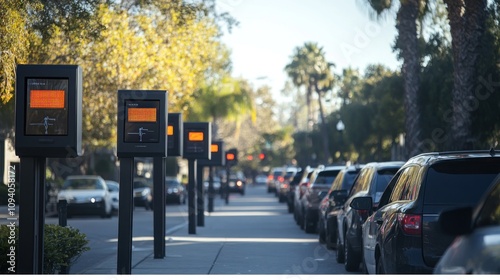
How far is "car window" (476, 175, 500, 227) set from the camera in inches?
298

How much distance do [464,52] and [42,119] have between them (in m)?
15.5

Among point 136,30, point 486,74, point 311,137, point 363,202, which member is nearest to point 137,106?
point 363,202

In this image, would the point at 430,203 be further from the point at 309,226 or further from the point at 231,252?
the point at 309,226

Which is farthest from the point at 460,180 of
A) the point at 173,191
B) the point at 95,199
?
the point at 173,191

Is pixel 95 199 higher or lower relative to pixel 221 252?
higher

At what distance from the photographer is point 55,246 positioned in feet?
47.0

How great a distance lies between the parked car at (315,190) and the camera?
2686 cm

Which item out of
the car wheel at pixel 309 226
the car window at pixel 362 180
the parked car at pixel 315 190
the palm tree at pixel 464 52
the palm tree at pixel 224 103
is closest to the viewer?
the car window at pixel 362 180

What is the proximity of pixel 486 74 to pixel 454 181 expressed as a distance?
16.4 metres

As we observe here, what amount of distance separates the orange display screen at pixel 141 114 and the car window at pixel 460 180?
500 centimetres

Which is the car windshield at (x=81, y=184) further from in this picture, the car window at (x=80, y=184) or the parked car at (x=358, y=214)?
the parked car at (x=358, y=214)

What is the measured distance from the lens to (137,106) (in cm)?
1477

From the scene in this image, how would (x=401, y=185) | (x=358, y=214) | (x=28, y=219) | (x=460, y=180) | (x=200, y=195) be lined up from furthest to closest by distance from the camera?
(x=200, y=195), (x=358, y=214), (x=401, y=185), (x=28, y=219), (x=460, y=180)

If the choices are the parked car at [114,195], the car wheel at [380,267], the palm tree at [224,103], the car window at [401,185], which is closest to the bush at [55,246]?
the car wheel at [380,267]
